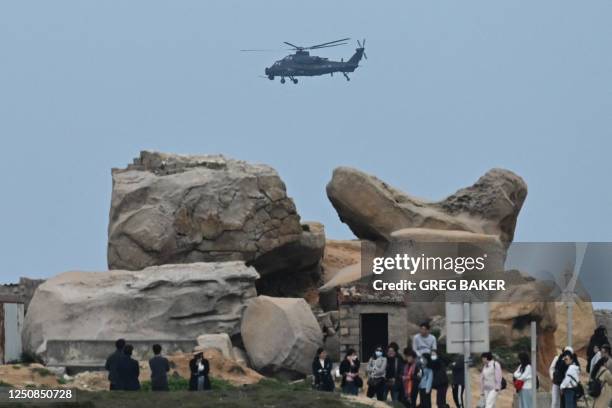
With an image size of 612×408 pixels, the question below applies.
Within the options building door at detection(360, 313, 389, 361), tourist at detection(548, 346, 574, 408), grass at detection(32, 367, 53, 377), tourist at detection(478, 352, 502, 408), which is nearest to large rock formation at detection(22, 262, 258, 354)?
building door at detection(360, 313, 389, 361)

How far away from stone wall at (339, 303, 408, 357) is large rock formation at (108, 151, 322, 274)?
6.02 m

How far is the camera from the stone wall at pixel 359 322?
42125 millimetres

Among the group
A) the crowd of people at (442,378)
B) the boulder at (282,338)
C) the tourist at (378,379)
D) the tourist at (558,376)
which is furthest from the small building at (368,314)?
the tourist at (558,376)

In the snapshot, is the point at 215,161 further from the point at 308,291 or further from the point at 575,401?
the point at 575,401

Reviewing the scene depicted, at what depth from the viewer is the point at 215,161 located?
1933 inches

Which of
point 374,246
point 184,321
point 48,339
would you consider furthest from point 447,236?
point 48,339

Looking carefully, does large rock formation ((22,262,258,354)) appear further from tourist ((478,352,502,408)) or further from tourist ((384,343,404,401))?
tourist ((478,352,502,408))

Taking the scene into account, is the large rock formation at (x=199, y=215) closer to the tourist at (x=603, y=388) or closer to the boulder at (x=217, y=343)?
the boulder at (x=217, y=343)

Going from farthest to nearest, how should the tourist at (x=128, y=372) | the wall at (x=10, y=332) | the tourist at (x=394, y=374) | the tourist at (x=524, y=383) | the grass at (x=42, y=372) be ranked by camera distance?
the wall at (x=10, y=332) < the grass at (x=42, y=372) < the tourist at (x=394, y=374) < the tourist at (x=128, y=372) < the tourist at (x=524, y=383)

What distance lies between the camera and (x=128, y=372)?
106ft

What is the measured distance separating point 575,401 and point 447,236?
1470 cm

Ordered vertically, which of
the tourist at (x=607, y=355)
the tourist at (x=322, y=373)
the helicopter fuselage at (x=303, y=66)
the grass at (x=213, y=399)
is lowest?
the grass at (x=213, y=399)

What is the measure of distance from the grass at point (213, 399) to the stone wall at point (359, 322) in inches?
324

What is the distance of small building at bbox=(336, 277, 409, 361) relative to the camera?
1660 inches
